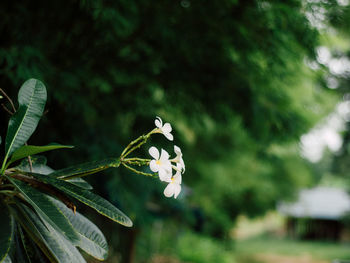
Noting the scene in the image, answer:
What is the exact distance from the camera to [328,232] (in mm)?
22844

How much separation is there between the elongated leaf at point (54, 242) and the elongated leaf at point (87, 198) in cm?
14

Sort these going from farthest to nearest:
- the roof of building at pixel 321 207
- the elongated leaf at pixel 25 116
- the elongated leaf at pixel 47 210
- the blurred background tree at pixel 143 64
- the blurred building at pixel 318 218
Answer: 1. the blurred building at pixel 318 218
2. the roof of building at pixel 321 207
3. the blurred background tree at pixel 143 64
4. the elongated leaf at pixel 25 116
5. the elongated leaf at pixel 47 210

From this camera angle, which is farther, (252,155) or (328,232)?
(328,232)

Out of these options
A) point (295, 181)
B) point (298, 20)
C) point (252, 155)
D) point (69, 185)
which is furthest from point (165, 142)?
point (295, 181)

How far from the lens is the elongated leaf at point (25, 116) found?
3.32 feet

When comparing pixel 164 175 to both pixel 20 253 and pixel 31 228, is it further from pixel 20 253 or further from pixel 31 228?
pixel 20 253

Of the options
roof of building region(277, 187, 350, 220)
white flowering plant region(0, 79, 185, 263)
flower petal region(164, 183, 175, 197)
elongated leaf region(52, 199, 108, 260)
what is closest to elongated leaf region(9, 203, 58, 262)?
white flowering plant region(0, 79, 185, 263)

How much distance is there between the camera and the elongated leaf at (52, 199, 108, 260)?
3.43ft

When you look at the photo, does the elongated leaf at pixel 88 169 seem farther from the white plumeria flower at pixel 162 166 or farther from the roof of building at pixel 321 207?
the roof of building at pixel 321 207

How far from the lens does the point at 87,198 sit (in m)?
0.93

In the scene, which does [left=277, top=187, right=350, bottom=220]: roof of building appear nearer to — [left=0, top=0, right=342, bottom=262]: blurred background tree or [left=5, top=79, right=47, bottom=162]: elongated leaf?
[left=0, top=0, right=342, bottom=262]: blurred background tree

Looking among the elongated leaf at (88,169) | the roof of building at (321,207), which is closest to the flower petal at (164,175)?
the elongated leaf at (88,169)

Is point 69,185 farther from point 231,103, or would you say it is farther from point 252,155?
point 252,155

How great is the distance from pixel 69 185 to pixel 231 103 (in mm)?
2003
